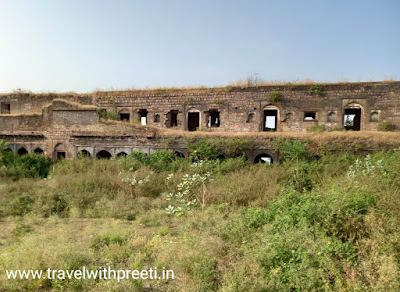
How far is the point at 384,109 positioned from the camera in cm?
1491

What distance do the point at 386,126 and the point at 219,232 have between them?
45.9 feet

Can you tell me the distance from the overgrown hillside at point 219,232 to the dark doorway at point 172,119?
8.75 m

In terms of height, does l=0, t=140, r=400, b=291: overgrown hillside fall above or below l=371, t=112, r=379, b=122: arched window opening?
below

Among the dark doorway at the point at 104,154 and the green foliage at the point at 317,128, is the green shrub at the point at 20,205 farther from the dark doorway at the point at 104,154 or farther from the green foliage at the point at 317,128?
the green foliage at the point at 317,128

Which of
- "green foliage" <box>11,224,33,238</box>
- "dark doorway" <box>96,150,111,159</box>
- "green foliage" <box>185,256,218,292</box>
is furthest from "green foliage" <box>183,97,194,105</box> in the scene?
"green foliage" <box>185,256,218,292</box>

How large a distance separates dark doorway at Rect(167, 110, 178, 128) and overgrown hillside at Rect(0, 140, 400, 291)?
8749 millimetres

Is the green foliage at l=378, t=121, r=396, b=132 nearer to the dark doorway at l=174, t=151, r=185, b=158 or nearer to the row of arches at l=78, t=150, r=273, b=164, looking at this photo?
the row of arches at l=78, t=150, r=273, b=164

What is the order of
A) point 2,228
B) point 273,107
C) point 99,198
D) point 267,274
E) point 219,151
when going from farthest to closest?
point 273,107, point 219,151, point 99,198, point 2,228, point 267,274

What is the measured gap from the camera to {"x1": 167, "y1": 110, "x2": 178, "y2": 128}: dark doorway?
60.4ft

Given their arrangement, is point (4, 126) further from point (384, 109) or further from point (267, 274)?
point (384, 109)

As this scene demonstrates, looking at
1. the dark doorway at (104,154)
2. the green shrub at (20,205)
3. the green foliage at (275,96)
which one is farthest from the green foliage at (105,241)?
the green foliage at (275,96)

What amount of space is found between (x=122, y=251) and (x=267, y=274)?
292cm

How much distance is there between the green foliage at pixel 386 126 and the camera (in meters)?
14.6

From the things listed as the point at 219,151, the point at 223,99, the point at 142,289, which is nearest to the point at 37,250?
the point at 142,289
